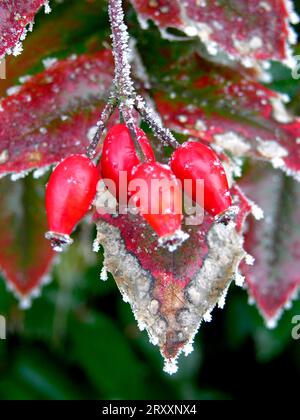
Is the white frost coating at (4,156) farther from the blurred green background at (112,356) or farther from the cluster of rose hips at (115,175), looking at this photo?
the blurred green background at (112,356)

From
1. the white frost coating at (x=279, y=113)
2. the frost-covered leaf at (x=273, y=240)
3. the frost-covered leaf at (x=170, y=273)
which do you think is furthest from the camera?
the frost-covered leaf at (x=273, y=240)

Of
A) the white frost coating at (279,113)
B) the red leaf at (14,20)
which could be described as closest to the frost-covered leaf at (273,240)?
the white frost coating at (279,113)

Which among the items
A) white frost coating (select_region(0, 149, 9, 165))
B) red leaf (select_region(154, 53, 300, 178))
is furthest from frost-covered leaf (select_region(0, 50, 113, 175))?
red leaf (select_region(154, 53, 300, 178))

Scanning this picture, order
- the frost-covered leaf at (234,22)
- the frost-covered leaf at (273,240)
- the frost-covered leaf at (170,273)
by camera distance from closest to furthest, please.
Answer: the frost-covered leaf at (170,273)
the frost-covered leaf at (234,22)
the frost-covered leaf at (273,240)

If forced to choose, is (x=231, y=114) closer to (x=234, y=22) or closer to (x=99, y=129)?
(x=234, y=22)

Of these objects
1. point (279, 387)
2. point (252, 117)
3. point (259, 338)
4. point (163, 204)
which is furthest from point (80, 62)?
point (279, 387)
